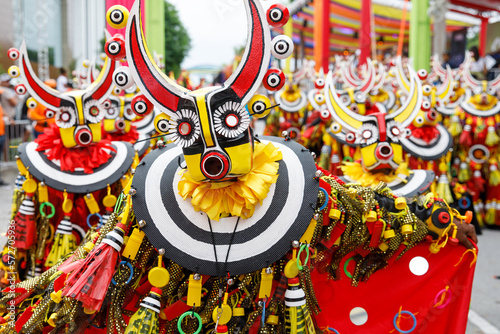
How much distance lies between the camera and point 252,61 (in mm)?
1577

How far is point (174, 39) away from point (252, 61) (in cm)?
1181

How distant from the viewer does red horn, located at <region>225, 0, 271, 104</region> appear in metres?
1.57

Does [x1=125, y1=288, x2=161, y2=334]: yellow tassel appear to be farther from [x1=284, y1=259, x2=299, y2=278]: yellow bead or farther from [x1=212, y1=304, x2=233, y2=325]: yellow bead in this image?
[x1=284, y1=259, x2=299, y2=278]: yellow bead

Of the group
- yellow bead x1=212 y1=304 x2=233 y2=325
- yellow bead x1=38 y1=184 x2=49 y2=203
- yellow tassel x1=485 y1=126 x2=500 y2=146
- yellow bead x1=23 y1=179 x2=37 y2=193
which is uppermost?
yellow tassel x1=485 y1=126 x2=500 y2=146

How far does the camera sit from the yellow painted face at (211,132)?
4.99 ft

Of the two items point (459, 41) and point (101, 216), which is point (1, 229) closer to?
point (101, 216)

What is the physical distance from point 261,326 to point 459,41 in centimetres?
1286

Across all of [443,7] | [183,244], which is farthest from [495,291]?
[443,7]

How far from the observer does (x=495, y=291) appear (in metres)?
3.70

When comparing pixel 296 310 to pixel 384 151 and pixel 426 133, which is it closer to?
pixel 384 151

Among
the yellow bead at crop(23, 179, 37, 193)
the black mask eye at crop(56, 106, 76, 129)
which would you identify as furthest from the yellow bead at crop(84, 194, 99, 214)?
the black mask eye at crop(56, 106, 76, 129)

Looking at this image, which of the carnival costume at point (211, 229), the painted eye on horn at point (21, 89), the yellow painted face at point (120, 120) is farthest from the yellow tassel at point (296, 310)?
the yellow painted face at point (120, 120)

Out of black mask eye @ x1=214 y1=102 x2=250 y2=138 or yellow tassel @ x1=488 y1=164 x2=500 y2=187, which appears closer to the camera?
black mask eye @ x1=214 y1=102 x2=250 y2=138

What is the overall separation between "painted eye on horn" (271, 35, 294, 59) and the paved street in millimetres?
2080
